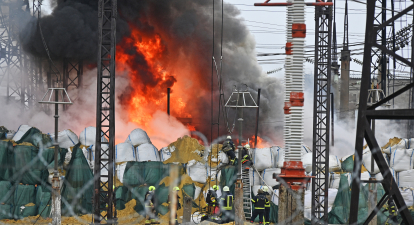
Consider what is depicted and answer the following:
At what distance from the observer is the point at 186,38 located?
38344 mm

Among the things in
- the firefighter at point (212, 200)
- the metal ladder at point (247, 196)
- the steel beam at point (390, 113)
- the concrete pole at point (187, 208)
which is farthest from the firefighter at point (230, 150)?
the steel beam at point (390, 113)

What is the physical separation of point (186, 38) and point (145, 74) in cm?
453

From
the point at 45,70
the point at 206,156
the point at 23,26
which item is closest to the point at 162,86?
the point at 45,70

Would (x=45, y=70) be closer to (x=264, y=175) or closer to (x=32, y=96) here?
(x=32, y=96)

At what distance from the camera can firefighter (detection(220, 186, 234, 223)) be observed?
16.3 meters

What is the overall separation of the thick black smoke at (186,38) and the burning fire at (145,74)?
0.58 m

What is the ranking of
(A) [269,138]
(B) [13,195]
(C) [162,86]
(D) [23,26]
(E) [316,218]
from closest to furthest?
(E) [316,218]
(B) [13,195]
(D) [23,26]
(C) [162,86]
(A) [269,138]

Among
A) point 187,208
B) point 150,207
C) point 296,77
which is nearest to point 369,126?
point 296,77

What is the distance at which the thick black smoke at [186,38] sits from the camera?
32.2m

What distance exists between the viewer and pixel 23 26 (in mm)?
31500

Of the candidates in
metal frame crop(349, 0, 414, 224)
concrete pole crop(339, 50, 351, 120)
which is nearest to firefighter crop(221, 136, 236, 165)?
metal frame crop(349, 0, 414, 224)

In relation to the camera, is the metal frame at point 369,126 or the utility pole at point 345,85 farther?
the utility pole at point 345,85

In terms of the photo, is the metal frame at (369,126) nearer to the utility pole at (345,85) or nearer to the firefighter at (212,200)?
the firefighter at (212,200)

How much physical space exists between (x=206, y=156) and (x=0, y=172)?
8003mm
